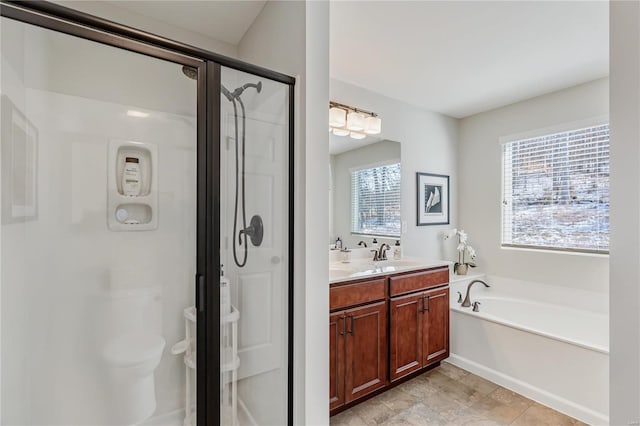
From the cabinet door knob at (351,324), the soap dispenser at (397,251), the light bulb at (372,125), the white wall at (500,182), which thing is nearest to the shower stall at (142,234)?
the cabinet door knob at (351,324)

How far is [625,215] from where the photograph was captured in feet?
2.56

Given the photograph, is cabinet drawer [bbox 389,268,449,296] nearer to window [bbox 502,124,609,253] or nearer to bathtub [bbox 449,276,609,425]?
bathtub [bbox 449,276,609,425]

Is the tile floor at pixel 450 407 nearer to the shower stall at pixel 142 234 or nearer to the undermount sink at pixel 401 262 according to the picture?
the shower stall at pixel 142 234

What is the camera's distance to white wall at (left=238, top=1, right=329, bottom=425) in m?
1.46

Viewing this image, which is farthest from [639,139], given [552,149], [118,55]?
[552,149]

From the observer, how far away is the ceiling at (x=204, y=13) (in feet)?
5.87

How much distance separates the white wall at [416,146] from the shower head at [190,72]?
1.52m

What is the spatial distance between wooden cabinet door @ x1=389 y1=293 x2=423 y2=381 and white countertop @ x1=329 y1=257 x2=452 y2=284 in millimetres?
225

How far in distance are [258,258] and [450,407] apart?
173cm

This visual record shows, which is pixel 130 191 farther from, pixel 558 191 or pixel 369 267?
pixel 558 191

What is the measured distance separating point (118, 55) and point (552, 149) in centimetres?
364

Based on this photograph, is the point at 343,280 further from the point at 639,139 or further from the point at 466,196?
the point at 466,196

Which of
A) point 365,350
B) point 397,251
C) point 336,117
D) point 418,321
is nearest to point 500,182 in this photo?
point 397,251

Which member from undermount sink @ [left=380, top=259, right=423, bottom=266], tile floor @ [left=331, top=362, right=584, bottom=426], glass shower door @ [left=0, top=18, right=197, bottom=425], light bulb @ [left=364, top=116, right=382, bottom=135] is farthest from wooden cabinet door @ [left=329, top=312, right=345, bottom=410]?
light bulb @ [left=364, top=116, right=382, bottom=135]
